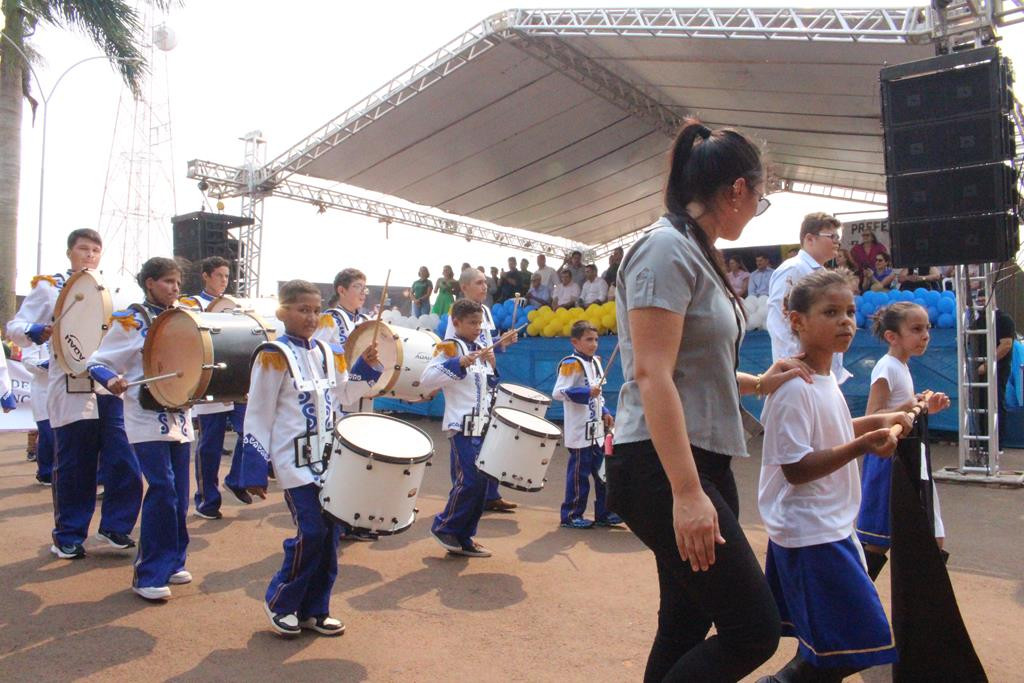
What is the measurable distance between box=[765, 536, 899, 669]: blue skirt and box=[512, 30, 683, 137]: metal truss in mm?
10612

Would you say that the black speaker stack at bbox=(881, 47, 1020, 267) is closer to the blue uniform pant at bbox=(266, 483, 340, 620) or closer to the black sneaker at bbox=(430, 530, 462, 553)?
the black sneaker at bbox=(430, 530, 462, 553)

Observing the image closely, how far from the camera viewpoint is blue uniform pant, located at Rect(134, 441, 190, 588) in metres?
4.71

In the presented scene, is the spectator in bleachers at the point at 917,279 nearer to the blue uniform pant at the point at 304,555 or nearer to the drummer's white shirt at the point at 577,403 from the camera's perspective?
the drummer's white shirt at the point at 577,403

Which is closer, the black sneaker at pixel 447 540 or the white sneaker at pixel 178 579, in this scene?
the white sneaker at pixel 178 579

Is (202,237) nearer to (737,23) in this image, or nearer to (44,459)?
(44,459)

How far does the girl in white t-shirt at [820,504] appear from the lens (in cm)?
260

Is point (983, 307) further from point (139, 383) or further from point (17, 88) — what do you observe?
point (17, 88)

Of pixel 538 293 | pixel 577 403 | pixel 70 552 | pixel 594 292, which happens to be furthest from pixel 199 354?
pixel 538 293

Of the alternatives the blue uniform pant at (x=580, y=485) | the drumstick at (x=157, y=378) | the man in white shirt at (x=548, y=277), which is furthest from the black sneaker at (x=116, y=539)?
the man in white shirt at (x=548, y=277)

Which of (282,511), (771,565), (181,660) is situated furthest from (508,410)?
(771,565)

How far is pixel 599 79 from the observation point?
44.8ft

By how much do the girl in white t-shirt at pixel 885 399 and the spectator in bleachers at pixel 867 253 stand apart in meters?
7.82

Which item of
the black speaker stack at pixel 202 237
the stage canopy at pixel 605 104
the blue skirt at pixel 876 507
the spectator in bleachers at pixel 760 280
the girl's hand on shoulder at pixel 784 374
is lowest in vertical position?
the blue skirt at pixel 876 507

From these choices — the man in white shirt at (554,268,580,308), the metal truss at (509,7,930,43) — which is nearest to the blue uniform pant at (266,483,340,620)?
the metal truss at (509,7,930,43)
